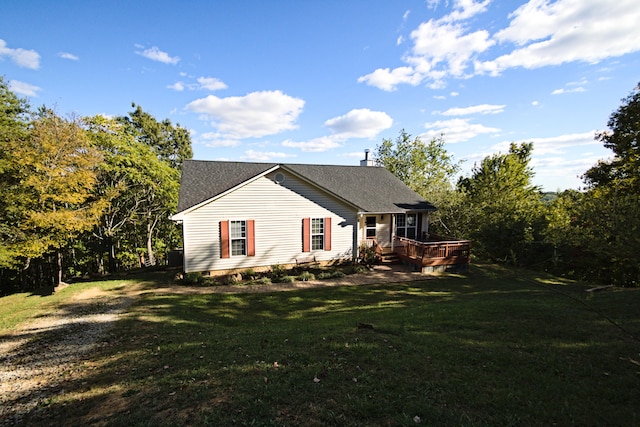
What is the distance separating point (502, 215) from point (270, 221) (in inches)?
583

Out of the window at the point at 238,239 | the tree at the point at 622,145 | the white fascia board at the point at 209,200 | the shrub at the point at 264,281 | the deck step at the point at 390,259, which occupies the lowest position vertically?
the shrub at the point at 264,281

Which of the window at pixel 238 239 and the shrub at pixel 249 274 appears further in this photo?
the shrub at pixel 249 274

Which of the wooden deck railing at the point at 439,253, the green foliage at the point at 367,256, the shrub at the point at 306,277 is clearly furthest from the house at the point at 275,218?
the wooden deck railing at the point at 439,253

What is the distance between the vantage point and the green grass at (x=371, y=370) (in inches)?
150

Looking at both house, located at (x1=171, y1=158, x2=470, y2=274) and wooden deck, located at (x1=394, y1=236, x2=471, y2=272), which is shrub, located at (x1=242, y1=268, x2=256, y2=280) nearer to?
house, located at (x1=171, y1=158, x2=470, y2=274)

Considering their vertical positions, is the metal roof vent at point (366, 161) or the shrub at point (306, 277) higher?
the metal roof vent at point (366, 161)

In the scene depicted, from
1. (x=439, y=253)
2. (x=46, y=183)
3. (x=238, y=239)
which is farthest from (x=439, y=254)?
(x=46, y=183)

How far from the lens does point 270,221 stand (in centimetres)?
1476

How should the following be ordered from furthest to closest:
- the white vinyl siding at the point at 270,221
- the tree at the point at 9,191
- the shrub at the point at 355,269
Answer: the shrub at the point at 355,269, the white vinyl siding at the point at 270,221, the tree at the point at 9,191

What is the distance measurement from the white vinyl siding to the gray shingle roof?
612mm

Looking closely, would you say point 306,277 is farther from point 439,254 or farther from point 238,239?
point 439,254

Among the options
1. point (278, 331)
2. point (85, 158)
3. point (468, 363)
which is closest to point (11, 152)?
point (85, 158)

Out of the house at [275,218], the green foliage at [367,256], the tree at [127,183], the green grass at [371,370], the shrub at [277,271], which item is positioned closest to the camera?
the green grass at [371,370]

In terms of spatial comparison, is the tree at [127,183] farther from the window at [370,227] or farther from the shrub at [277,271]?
the window at [370,227]
